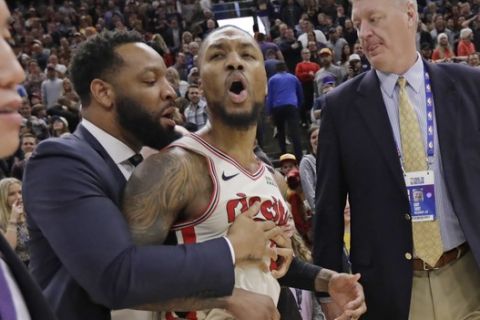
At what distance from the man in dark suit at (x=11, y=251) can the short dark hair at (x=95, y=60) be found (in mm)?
934

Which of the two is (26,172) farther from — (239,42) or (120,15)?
(120,15)

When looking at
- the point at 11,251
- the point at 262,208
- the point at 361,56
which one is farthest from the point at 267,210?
the point at 361,56

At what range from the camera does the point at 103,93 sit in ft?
7.82

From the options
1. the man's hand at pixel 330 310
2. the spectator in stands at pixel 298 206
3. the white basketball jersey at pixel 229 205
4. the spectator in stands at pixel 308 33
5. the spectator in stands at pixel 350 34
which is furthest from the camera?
the spectator in stands at pixel 350 34

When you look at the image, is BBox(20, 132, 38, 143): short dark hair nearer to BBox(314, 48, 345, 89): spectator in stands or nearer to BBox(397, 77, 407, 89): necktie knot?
BBox(314, 48, 345, 89): spectator in stands

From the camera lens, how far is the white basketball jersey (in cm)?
214

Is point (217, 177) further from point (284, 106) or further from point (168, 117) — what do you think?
point (284, 106)

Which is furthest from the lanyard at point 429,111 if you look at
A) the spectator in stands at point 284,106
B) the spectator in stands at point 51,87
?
the spectator in stands at point 51,87

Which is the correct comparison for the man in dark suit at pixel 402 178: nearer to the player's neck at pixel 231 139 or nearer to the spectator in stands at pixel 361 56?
the player's neck at pixel 231 139

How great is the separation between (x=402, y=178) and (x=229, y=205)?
3.49ft

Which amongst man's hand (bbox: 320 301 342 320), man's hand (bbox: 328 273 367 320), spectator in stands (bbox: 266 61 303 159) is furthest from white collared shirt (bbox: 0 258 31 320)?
spectator in stands (bbox: 266 61 303 159)

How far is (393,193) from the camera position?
9.81 feet

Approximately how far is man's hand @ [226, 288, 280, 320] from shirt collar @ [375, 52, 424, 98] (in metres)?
1.37

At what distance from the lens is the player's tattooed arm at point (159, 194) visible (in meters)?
2.08
